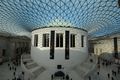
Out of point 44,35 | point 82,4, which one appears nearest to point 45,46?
point 44,35

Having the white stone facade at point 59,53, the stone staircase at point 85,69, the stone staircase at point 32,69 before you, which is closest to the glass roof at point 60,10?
the white stone facade at point 59,53

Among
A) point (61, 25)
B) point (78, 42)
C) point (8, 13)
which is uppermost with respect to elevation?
point (8, 13)

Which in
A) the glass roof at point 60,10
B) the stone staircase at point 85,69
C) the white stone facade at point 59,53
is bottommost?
the stone staircase at point 85,69

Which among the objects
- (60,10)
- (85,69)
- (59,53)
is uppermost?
(60,10)

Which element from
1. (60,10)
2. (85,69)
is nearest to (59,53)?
(85,69)

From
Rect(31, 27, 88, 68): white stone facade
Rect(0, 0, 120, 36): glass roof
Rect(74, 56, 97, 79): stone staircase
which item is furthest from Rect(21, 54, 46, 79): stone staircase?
Rect(0, 0, 120, 36): glass roof

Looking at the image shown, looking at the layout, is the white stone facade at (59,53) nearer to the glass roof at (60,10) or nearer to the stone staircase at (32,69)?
the stone staircase at (32,69)

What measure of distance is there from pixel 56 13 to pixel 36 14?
5.87m

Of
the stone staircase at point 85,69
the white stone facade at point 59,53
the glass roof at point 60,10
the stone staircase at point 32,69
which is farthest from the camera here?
the white stone facade at point 59,53

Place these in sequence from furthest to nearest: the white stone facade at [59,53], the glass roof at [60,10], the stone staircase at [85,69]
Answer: the white stone facade at [59,53] → the glass roof at [60,10] → the stone staircase at [85,69]

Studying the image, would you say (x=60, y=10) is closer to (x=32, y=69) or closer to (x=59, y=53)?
(x=59, y=53)

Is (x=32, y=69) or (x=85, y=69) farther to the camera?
(x=85, y=69)

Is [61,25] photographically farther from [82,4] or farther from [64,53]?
[82,4]

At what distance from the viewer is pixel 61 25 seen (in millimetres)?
43062
